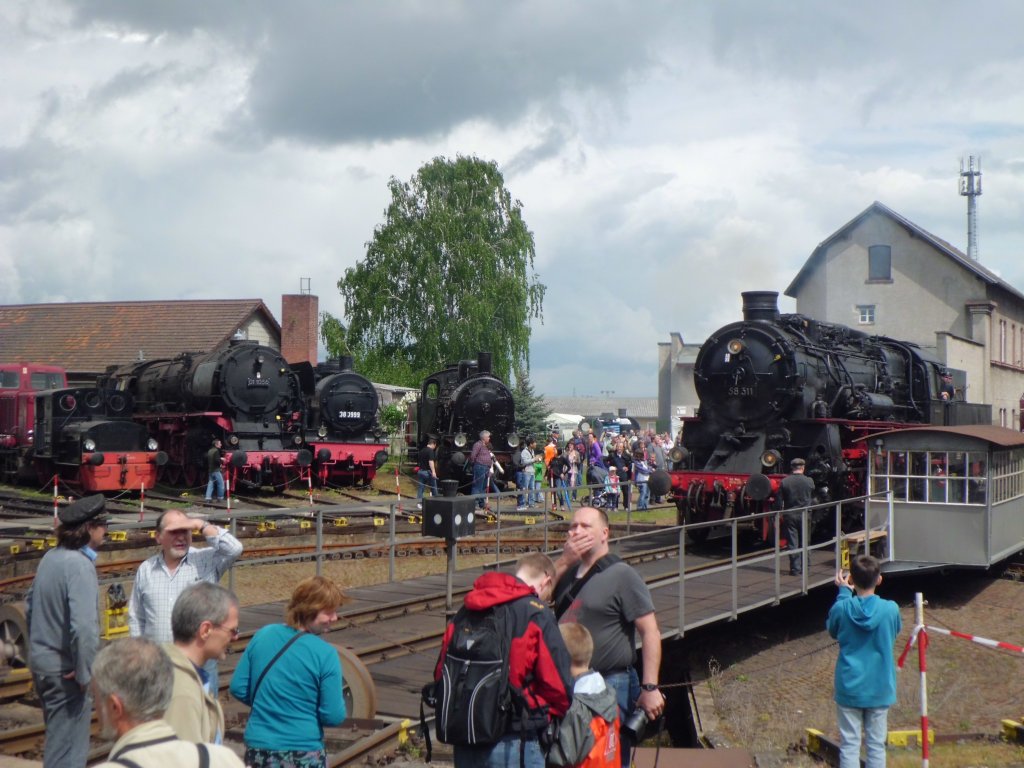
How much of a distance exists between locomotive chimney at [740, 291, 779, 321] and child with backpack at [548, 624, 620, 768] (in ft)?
42.8

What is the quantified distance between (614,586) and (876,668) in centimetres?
251

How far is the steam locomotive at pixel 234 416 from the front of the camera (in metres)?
24.6

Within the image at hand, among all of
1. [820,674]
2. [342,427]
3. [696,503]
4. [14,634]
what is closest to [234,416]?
[342,427]

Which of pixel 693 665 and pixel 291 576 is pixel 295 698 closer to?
pixel 693 665

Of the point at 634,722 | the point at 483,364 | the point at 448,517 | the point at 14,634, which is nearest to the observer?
the point at 634,722

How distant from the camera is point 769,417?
1647 centimetres

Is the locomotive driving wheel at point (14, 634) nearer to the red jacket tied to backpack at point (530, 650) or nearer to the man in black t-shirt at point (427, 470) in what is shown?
the red jacket tied to backpack at point (530, 650)

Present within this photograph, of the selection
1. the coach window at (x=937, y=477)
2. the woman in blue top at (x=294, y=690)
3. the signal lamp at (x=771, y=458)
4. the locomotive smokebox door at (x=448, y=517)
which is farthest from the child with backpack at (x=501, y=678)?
the coach window at (x=937, y=477)

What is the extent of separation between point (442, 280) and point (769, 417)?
85.4 feet

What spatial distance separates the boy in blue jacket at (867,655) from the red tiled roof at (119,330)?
3662cm

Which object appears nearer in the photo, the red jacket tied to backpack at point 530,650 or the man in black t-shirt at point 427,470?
the red jacket tied to backpack at point 530,650

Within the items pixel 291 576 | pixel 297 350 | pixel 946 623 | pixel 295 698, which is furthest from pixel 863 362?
pixel 297 350

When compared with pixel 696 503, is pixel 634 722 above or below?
below

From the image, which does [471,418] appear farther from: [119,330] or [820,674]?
[119,330]
